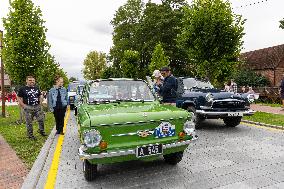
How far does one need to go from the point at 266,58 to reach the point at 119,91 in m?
41.1

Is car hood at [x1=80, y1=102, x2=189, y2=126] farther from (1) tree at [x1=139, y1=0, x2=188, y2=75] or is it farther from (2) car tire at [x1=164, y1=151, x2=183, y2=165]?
(1) tree at [x1=139, y1=0, x2=188, y2=75]

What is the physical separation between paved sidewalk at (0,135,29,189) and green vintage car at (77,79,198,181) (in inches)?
47.2

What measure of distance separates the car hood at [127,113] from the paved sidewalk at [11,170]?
1682 millimetres

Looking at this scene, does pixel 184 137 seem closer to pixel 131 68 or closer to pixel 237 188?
pixel 237 188

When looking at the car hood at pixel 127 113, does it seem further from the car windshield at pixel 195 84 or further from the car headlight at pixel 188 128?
the car windshield at pixel 195 84

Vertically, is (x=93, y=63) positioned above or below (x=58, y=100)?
above

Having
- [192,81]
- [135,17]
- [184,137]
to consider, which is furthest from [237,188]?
[135,17]

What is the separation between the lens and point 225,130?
1025 cm

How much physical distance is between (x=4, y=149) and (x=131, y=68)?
29089 mm

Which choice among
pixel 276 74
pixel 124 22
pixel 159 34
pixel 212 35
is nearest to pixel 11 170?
pixel 212 35

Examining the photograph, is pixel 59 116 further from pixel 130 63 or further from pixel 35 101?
pixel 130 63

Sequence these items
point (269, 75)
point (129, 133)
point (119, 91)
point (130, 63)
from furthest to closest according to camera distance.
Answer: point (269, 75), point (130, 63), point (119, 91), point (129, 133)

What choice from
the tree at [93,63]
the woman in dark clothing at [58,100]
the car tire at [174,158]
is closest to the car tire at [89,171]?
the car tire at [174,158]

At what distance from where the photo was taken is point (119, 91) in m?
6.57
